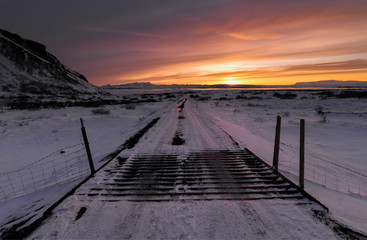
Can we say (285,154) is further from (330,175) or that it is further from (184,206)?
(184,206)

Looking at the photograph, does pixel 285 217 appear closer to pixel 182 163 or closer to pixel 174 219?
pixel 174 219

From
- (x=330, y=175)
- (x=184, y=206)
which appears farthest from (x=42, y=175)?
(x=330, y=175)

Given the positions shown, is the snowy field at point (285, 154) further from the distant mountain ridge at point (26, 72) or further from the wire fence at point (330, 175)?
the distant mountain ridge at point (26, 72)

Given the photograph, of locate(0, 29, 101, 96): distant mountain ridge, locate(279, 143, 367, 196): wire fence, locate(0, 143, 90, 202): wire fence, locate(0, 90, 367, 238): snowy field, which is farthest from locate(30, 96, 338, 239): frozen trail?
locate(0, 29, 101, 96): distant mountain ridge

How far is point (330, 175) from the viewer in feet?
19.4

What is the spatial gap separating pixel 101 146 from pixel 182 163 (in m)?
5.44

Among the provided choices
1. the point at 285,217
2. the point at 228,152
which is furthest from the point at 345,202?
the point at 228,152

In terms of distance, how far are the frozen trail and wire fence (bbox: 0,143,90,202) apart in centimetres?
183

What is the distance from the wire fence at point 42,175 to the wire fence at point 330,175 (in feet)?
21.2

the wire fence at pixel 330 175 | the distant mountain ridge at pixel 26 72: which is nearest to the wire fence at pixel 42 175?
the wire fence at pixel 330 175

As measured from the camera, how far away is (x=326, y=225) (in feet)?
10.6

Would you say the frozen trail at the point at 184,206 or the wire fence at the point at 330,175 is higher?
the frozen trail at the point at 184,206

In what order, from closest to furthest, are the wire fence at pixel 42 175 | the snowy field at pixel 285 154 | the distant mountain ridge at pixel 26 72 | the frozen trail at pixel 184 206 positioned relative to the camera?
the frozen trail at pixel 184 206 < the snowy field at pixel 285 154 < the wire fence at pixel 42 175 < the distant mountain ridge at pixel 26 72

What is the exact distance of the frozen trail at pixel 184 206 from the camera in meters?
3.11
